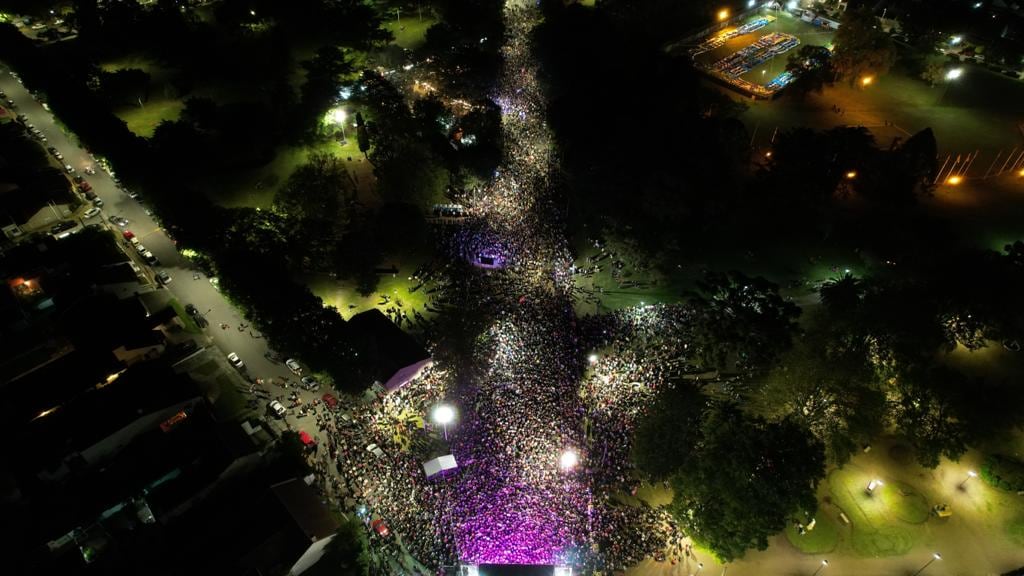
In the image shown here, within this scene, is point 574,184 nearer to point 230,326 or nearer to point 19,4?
point 230,326

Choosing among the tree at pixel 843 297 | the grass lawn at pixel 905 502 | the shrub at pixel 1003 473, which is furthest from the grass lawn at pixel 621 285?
the shrub at pixel 1003 473

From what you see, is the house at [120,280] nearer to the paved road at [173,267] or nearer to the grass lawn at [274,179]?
the paved road at [173,267]

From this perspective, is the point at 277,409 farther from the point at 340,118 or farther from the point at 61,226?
the point at 340,118

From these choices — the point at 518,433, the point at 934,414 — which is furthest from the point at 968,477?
the point at 518,433

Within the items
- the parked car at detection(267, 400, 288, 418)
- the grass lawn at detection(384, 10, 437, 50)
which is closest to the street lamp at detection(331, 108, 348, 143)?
the grass lawn at detection(384, 10, 437, 50)

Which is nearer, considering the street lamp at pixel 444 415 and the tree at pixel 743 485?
the tree at pixel 743 485
